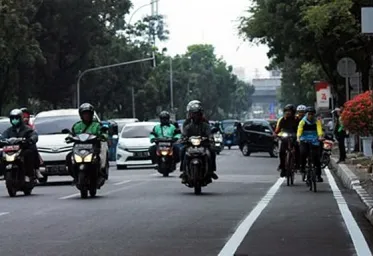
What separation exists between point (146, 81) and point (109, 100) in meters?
12.2

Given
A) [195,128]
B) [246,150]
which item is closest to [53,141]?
[195,128]

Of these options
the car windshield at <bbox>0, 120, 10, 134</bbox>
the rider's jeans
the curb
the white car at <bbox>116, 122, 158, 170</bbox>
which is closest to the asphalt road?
the curb

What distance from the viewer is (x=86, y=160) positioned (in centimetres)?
1786

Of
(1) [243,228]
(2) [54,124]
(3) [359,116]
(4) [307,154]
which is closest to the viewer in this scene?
(1) [243,228]

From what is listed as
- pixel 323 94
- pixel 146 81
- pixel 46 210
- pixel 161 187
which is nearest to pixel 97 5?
pixel 323 94

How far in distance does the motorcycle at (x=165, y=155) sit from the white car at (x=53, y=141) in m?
2.46

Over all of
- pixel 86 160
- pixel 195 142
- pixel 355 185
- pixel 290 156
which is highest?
Answer: pixel 195 142

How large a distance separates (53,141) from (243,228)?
1119 centimetres

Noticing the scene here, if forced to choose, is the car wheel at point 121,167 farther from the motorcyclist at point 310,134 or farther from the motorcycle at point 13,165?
the motorcycle at point 13,165

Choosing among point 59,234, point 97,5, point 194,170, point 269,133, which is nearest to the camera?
point 59,234

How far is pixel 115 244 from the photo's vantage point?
1109 centimetres

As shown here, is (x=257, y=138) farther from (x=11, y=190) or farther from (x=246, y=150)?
(x=11, y=190)

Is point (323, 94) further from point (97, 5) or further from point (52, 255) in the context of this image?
point (52, 255)

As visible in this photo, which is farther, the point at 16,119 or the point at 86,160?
the point at 16,119
